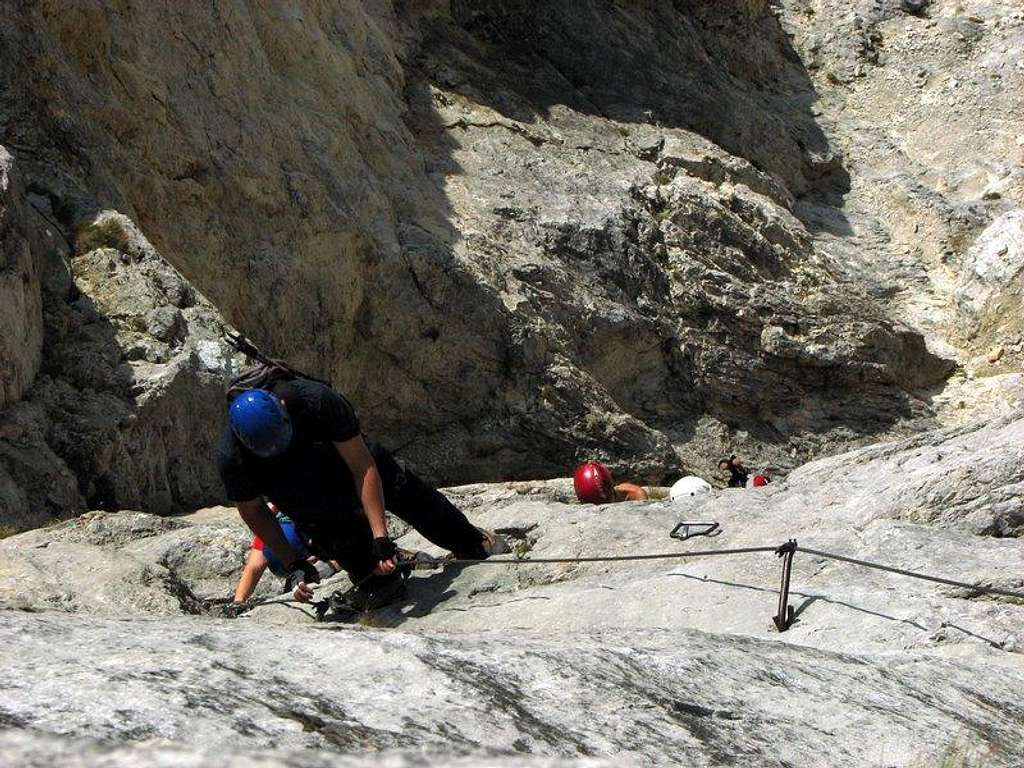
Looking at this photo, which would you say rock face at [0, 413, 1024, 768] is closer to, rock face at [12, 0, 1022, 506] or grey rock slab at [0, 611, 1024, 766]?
grey rock slab at [0, 611, 1024, 766]

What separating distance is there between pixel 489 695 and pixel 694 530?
4827 millimetres

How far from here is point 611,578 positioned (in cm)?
771

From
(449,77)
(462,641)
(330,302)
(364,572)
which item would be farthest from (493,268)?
(462,641)

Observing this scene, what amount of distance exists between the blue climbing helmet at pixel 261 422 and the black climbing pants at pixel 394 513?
0.98 meters

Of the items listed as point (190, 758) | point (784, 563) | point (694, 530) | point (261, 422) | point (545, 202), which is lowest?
point (694, 530)

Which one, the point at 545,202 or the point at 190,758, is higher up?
the point at 545,202

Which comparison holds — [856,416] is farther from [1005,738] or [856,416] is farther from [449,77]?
[1005,738]

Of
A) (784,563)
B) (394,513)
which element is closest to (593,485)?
(394,513)

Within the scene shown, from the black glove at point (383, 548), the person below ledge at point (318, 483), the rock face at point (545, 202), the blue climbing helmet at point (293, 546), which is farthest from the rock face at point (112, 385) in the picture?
the black glove at point (383, 548)

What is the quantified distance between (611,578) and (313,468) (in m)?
2.05

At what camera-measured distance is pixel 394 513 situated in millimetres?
8297

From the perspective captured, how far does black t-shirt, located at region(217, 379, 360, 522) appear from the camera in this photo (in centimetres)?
717

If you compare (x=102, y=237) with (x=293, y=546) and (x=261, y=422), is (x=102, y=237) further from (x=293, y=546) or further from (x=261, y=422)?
(x=261, y=422)

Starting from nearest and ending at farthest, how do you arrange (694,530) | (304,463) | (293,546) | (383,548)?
1. (383,548)
2. (304,463)
3. (293,546)
4. (694,530)
